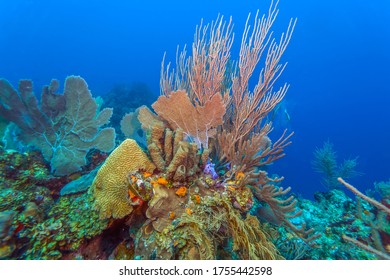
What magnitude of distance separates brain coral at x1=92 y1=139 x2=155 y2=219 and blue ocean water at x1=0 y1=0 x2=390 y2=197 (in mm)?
36514

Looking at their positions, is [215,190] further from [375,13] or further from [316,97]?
[375,13]

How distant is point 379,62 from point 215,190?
72.8 metres

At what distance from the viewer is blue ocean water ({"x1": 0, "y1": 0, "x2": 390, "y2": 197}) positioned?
151 ft

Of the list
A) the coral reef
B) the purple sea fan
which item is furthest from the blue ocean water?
the purple sea fan

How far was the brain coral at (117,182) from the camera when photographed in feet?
9.10

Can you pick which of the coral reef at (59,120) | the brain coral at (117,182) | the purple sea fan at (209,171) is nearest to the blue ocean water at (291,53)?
the coral reef at (59,120)

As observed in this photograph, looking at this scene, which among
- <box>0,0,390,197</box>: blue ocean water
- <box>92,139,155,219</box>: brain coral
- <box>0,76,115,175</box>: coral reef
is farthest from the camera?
<box>0,0,390,197</box>: blue ocean water

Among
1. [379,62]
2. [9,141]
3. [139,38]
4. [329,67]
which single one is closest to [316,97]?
[329,67]

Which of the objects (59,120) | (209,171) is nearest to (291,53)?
(59,120)

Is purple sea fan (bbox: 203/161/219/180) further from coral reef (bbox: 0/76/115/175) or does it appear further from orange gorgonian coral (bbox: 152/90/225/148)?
coral reef (bbox: 0/76/115/175)

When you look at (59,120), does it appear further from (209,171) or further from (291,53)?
(291,53)

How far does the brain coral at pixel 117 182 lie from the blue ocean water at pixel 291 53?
36.5 meters

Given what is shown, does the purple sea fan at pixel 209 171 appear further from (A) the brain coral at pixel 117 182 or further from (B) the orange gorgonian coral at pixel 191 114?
(A) the brain coral at pixel 117 182
